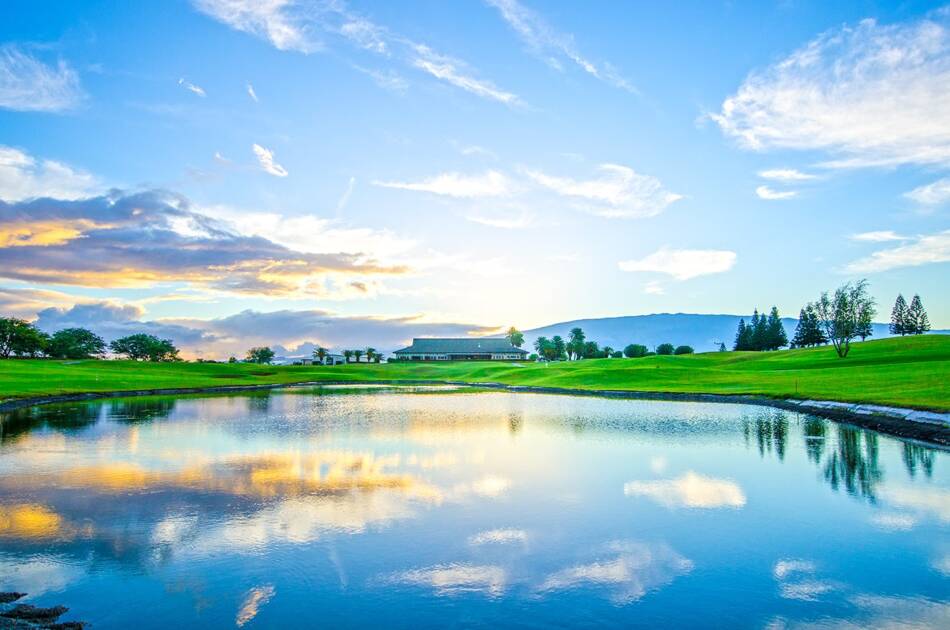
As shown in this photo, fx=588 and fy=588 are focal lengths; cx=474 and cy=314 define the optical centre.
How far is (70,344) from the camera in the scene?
14725 cm

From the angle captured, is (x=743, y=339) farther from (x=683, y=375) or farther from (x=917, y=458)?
(x=917, y=458)

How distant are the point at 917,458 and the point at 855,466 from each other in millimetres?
4747

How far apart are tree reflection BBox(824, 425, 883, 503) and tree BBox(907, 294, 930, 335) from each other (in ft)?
526

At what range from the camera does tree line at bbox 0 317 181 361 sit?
131125mm

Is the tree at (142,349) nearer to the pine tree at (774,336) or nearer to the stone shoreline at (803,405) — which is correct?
the stone shoreline at (803,405)

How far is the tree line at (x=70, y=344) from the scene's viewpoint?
13112 centimetres

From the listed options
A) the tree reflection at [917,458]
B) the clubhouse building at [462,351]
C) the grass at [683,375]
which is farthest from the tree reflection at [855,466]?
the clubhouse building at [462,351]

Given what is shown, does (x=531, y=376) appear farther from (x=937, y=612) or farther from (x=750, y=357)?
(x=937, y=612)

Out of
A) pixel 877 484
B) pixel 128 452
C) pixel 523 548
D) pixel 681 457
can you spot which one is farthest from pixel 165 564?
pixel 877 484

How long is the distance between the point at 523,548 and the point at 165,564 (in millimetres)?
8904

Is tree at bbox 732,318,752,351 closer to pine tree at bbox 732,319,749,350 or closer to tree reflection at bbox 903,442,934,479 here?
pine tree at bbox 732,319,749,350

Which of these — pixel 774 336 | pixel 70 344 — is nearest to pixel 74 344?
pixel 70 344

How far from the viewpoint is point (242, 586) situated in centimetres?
1300

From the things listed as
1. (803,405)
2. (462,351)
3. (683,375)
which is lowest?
(803,405)
